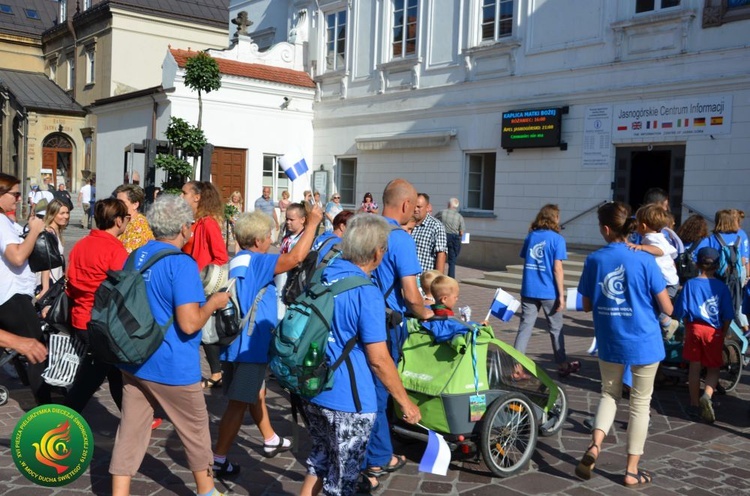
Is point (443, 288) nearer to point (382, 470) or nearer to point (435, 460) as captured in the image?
point (382, 470)

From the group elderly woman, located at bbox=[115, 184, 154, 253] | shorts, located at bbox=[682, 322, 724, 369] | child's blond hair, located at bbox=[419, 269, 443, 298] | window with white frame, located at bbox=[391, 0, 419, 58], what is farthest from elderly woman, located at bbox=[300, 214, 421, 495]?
window with white frame, located at bbox=[391, 0, 419, 58]

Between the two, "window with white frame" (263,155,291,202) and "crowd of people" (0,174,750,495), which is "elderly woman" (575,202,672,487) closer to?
"crowd of people" (0,174,750,495)

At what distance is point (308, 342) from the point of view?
3303 mm

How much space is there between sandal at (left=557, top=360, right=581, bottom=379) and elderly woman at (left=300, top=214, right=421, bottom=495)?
184 inches

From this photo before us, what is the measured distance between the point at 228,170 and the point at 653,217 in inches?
727

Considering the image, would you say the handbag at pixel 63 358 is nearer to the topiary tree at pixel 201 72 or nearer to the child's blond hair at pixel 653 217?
the child's blond hair at pixel 653 217

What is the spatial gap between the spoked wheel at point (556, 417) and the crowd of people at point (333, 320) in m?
0.50

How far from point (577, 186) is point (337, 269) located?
14.1 m

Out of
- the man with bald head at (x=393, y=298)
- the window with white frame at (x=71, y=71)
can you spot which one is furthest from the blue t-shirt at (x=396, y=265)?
the window with white frame at (x=71, y=71)

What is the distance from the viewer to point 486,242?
18938 millimetres

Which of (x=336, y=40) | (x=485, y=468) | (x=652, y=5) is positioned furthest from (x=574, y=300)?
(x=336, y=40)

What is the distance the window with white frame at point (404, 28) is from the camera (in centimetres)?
2088

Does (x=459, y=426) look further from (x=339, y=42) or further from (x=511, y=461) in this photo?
(x=339, y=42)

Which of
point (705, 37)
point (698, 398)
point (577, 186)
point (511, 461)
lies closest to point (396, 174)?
point (577, 186)
